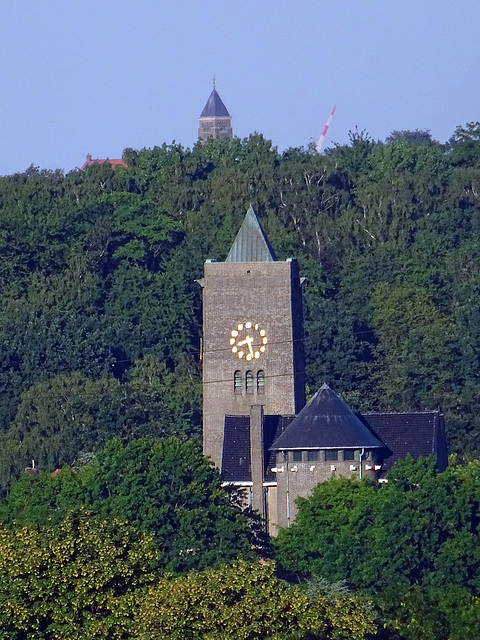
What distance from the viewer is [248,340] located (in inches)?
3369

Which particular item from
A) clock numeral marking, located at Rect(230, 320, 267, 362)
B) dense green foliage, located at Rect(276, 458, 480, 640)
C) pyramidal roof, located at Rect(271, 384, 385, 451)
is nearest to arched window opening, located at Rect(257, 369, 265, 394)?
clock numeral marking, located at Rect(230, 320, 267, 362)

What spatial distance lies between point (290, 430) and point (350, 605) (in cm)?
2244

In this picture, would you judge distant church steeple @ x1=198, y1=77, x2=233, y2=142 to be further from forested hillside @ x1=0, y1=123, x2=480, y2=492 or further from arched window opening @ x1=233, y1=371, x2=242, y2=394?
arched window opening @ x1=233, y1=371, x2=242, y2=394

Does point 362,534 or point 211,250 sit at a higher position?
point 211,250

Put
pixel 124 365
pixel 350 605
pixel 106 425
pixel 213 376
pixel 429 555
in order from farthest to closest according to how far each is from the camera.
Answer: pixel 124 365 → pixel 106 425 → pixel 213 376 → pixel 429 555 → pixel 350 605

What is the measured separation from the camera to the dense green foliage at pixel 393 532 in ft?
227

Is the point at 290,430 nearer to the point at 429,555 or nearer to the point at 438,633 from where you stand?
the point at 429,555

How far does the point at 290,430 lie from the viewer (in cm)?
7650

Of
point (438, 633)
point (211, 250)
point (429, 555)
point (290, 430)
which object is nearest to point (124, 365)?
point (211, 250)

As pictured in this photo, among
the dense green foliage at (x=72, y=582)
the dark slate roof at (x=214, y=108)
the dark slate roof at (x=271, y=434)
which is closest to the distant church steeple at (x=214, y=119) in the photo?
the dark slate roof at (x=214, y=108)

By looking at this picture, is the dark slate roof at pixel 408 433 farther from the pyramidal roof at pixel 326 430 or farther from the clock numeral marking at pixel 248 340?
the clock numeral marking at pixel 248 340

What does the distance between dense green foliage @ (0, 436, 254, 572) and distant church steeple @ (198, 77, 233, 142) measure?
11070 cm

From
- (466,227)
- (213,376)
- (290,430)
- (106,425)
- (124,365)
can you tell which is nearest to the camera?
(290,430)

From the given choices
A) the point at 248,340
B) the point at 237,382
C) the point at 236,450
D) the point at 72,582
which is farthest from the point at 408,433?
the point at 72,582
